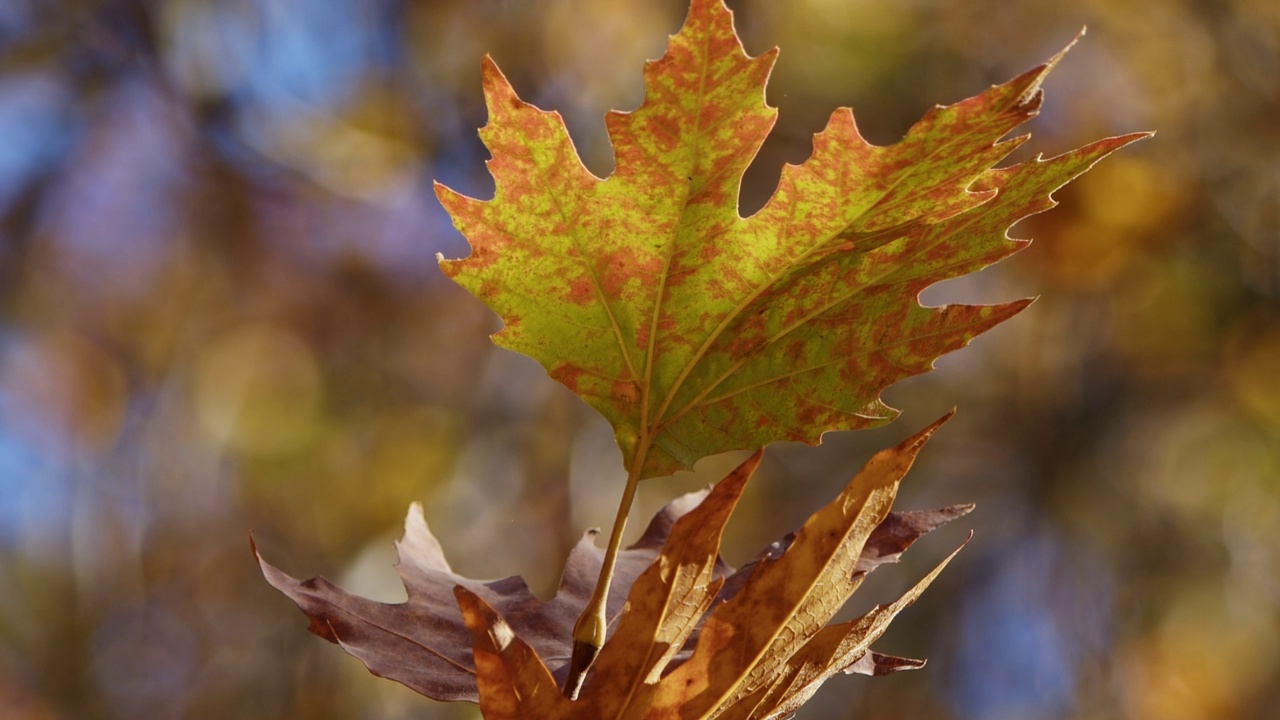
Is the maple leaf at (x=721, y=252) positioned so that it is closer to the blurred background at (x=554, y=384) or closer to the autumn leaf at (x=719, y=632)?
the autumn leaf at (x=719, y=632)

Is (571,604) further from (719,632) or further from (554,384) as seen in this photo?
(554,384)

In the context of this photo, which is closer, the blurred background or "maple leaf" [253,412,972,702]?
"maple leaf" [253,412,972,702]

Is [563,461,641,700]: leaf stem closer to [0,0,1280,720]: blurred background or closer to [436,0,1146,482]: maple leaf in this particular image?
[436,0,1146,482]: maple leaf

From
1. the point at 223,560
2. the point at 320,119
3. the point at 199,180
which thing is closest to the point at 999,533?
the point at 223,560

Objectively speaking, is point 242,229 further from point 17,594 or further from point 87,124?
point 17,594

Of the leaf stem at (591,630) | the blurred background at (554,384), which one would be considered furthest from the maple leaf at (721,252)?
the blurred background at (554,384)

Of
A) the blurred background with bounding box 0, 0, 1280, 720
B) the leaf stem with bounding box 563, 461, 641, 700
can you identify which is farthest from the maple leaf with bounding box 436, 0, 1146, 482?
the blurred background with bounding box 0, 0, 1280, 720
